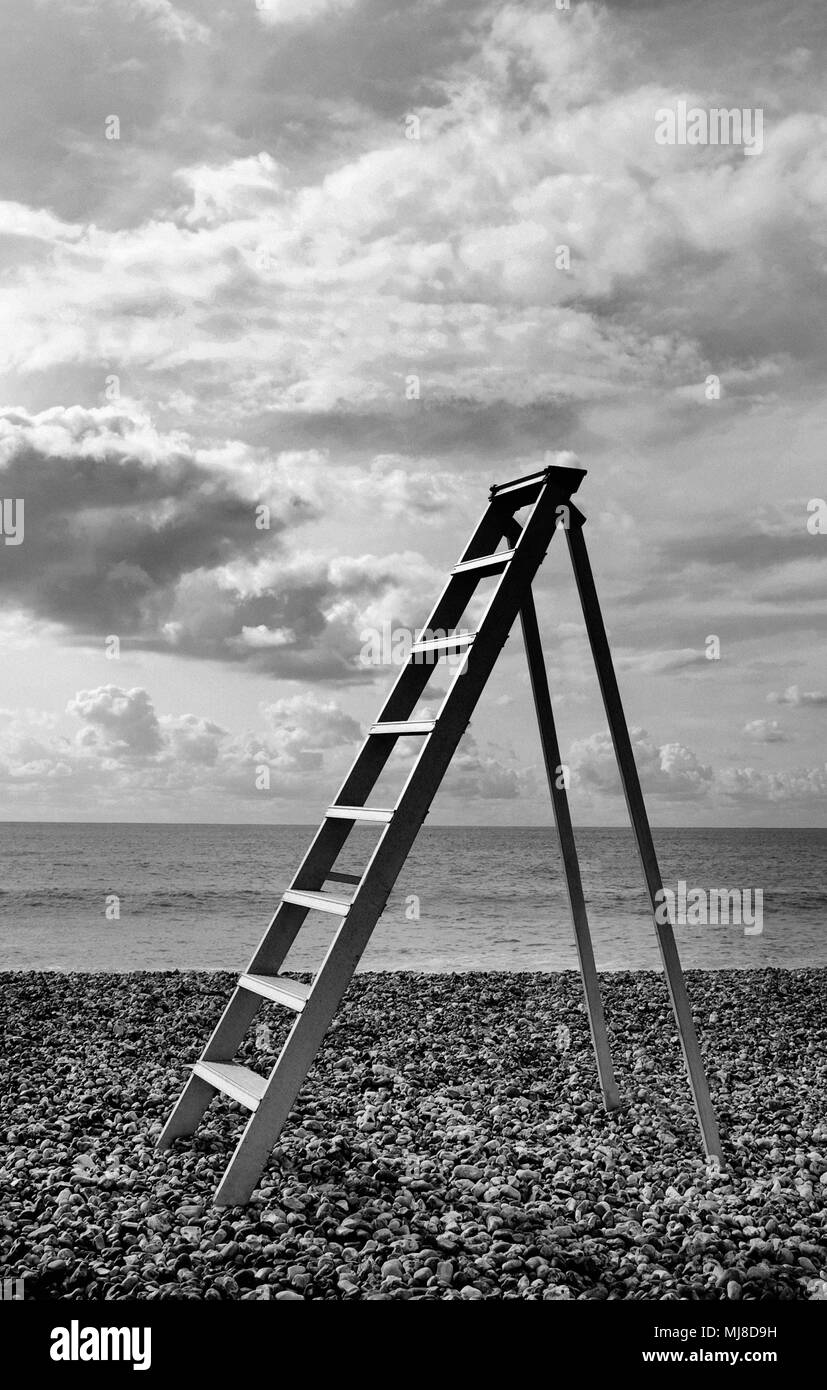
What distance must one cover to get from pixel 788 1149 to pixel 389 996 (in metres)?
4.45

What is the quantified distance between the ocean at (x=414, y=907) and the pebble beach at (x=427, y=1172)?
304 inches

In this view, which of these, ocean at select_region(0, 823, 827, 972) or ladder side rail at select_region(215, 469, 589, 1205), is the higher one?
ladder side rail at select_region(215, 469, 589, 1205)

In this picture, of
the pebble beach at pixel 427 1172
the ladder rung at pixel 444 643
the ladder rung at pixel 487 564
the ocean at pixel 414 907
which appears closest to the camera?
the pebble beach at pixel 427 1172

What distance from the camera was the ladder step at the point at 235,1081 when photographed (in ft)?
12.8

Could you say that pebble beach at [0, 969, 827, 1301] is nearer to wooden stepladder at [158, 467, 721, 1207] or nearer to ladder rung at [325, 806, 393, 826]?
wooden stepladder at [158, 467, 721, 1207]

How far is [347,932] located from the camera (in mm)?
3816

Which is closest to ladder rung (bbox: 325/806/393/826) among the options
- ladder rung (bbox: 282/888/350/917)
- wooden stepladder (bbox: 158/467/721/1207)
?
wooden stepladder (bbox: 158/467/721/1207)

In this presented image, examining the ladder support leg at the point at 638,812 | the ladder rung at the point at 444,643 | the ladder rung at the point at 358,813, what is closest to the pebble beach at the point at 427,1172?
the ladder support leg at the point at 638,812

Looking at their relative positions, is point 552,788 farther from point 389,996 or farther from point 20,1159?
point 389,996

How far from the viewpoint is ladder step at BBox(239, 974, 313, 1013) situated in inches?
154

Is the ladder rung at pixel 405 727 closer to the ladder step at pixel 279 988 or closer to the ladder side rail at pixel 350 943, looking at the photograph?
the ladder side rail at pixel 350 943

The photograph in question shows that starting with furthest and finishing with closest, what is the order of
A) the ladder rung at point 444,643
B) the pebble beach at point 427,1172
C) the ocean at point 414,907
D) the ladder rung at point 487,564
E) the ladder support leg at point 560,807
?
the ocean at point 414,907
the ladder support leg at point 560,807
the ladder rung at point 487,564
the ladder rung at point 444,643
the pebble beach at point 427,1172

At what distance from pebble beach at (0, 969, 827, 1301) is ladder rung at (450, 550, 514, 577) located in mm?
2623
